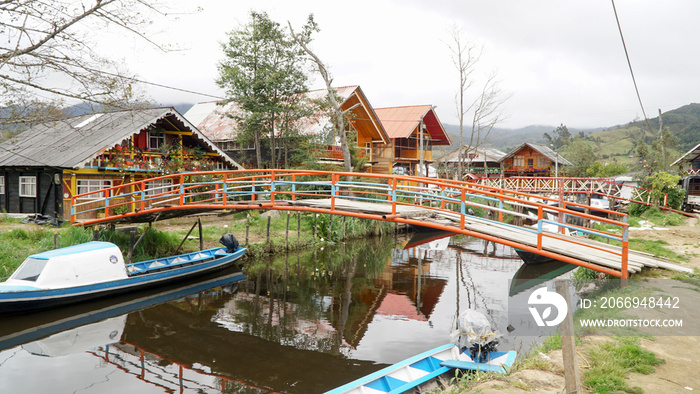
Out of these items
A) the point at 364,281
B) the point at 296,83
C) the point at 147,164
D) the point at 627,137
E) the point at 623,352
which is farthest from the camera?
the point at 627,137

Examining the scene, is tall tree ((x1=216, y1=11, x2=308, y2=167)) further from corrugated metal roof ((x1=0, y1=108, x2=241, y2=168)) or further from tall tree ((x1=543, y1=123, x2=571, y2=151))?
tall tree ((x1=543, y1=123, x2=571, y2=151))

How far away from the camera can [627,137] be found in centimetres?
13612

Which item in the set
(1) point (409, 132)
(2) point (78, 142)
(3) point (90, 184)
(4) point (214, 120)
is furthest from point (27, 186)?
(1) point (409, 132)

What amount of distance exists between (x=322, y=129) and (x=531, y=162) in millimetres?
37022

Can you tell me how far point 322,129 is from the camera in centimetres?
2947

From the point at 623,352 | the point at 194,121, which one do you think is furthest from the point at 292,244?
the point at 194,121

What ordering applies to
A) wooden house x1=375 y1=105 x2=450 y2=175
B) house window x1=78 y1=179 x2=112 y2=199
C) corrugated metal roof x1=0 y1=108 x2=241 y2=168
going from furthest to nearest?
wooden house x1=375 y1=105 x2=450 y2=175
house window x1=78 y1=179 x2=112 y2=199
corrugated metal roof x1=0 y1=108 x2=241 y2=168

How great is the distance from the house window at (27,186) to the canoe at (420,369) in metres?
22.7

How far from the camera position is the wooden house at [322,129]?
97.1 feet

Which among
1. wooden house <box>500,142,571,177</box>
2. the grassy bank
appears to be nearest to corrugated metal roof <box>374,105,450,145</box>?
the grassy bank

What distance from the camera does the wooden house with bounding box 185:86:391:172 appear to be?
2961 centimetres

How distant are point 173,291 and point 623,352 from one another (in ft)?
44.5

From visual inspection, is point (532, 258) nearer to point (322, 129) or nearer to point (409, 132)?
point (322, 129)

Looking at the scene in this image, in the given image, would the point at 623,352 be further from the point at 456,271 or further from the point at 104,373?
the point at 456,271
